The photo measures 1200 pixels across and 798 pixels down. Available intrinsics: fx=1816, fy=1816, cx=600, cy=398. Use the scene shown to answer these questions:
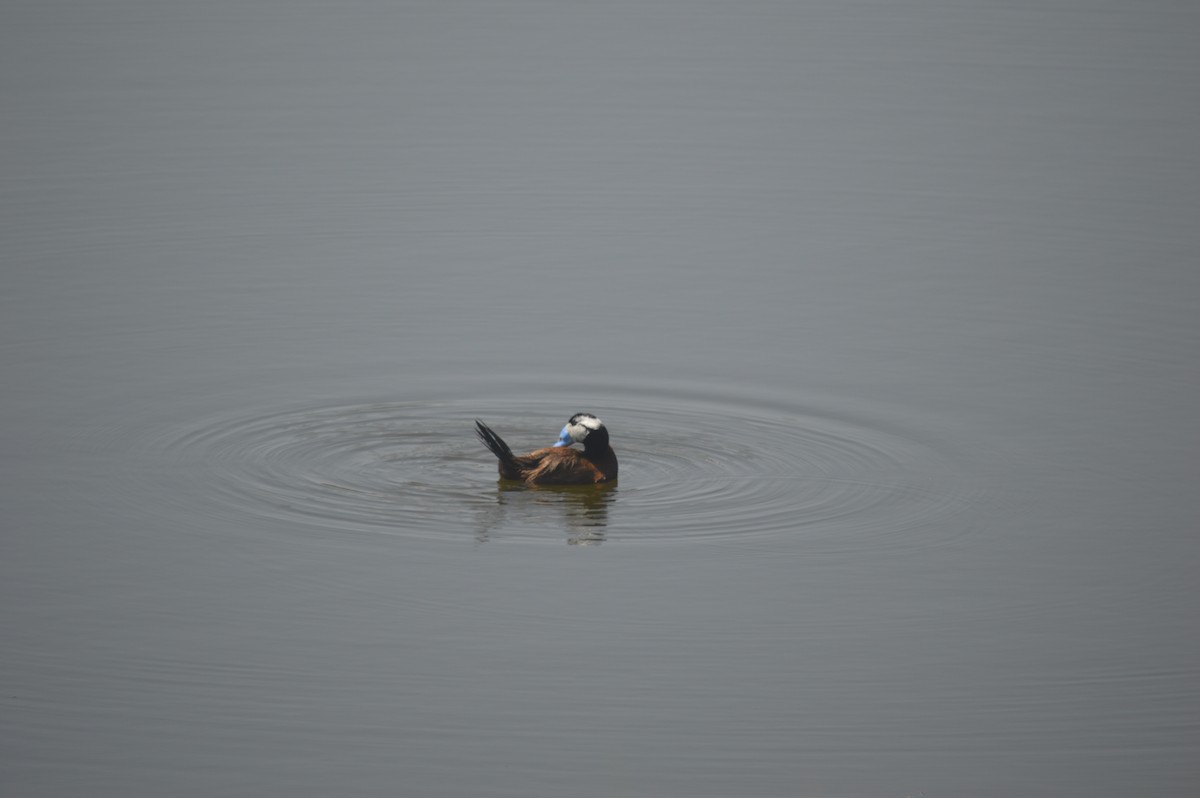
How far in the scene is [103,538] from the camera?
10867mm

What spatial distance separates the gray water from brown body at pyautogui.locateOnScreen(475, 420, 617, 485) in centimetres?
19

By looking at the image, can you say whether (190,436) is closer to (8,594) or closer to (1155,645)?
(8,594)

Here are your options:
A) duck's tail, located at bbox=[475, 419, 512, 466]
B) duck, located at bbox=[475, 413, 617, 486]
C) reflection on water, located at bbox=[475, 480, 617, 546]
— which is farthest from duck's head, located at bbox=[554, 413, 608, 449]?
duck's tail, located at bbox=[475, 419, 512, 466]

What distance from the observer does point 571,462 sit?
39.8 feet

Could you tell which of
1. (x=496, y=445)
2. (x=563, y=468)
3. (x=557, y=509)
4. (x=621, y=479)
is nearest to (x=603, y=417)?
(x=621, y=479)

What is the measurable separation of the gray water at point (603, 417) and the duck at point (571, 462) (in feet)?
0.64

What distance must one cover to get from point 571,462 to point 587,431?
24cm

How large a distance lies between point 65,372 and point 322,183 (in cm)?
595

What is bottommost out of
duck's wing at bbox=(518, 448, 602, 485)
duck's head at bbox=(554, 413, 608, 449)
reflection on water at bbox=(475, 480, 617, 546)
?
reflection on water at bbox=(475, 480, 617, 546)

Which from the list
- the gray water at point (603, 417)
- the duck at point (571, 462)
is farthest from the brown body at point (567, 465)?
the gray water at point (603, 417)

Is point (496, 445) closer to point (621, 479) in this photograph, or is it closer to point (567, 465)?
point (567, 465)

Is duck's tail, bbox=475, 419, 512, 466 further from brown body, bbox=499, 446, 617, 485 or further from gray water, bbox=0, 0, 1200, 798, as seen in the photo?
gray water, bbox=0, 0, 1200, 798

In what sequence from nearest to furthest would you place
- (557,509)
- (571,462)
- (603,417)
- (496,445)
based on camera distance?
(557,509), (496,445), (571,462), (603,417)

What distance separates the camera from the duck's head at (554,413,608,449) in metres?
12.0
